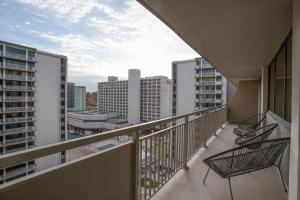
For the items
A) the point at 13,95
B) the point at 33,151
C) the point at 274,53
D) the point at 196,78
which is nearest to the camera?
the point at 33,151

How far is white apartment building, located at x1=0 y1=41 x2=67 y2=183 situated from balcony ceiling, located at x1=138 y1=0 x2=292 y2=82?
6153 millimetres

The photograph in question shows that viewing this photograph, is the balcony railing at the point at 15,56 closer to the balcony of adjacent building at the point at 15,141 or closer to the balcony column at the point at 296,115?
the balcony of adjacent building at the point at 15,141

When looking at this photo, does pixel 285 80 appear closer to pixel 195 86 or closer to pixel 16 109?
pixel 16 109

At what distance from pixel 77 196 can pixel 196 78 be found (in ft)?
67.0

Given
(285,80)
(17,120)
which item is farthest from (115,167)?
(17,120)

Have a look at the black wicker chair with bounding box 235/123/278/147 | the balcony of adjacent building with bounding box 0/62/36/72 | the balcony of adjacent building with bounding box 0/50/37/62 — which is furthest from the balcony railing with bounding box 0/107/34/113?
the black wicker chair with bounding box 235/123/278/147

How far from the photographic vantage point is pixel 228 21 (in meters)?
1.98

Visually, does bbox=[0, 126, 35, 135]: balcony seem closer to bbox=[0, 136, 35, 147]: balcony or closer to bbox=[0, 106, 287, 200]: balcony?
bbox=[0, 136, 35, 147]: balcony

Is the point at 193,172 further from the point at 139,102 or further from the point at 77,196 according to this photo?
the point at 139,102

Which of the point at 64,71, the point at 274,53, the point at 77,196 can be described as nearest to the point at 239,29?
the point at 274,53

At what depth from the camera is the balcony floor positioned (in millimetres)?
2066

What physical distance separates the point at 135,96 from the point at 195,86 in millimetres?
7134

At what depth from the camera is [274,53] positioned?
135 inches

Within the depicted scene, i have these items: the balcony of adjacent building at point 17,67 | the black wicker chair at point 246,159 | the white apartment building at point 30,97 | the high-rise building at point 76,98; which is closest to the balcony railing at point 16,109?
the white apartment building at point 30,97
